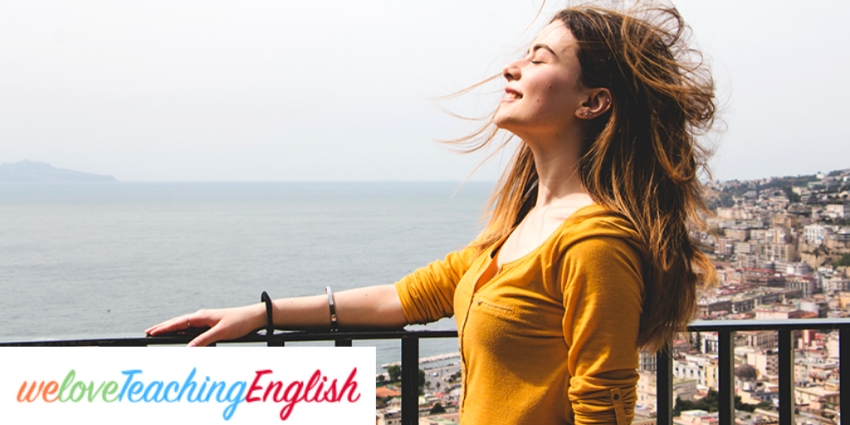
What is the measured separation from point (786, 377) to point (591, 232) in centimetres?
124

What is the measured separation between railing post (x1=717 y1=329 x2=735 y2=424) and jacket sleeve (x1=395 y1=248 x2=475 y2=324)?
80 cm

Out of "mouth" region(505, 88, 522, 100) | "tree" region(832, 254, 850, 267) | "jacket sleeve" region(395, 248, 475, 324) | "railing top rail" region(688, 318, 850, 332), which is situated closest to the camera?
"mouth" region(505, 88, 522, 100)

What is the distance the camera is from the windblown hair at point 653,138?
1286mm

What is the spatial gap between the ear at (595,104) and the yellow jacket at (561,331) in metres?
0.22

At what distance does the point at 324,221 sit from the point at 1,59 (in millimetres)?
54691

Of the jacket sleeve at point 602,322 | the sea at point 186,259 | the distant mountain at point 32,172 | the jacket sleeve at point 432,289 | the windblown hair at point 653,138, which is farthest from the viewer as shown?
the distant mountain at point 32,172

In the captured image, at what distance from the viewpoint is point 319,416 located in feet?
5.29

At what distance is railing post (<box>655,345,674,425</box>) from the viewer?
194cm

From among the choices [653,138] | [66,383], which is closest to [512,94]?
[653,138]

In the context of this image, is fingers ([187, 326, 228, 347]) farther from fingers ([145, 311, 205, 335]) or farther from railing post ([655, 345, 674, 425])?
railing post ([655, 345, 674, 425])

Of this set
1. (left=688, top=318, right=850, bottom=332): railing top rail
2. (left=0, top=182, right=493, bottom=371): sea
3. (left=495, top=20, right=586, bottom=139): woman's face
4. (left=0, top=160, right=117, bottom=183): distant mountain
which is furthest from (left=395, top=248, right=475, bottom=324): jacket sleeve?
(left=0, top=160, right=117, bottom=183): distant mountain

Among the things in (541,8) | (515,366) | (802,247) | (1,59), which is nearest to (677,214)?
(515,366)

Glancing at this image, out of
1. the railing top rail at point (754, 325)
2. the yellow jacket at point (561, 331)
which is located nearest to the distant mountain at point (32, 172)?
the railing top rail at point (754, 325)

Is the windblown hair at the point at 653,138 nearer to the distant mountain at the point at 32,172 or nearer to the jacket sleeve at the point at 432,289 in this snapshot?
the jacket sleeve at the point at 432,289
